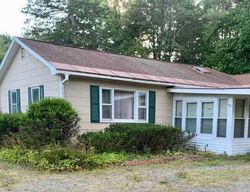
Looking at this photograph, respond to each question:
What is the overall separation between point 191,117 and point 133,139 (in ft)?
10.8

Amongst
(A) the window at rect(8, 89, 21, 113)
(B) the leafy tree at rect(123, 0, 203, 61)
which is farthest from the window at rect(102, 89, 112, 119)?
(B) the leafy tree at rect(123, 0, 203, 61)

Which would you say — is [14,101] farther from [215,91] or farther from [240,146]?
[240,146]

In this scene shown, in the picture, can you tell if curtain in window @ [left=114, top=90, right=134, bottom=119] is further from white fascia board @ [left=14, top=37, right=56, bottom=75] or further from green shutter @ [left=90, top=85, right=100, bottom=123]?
white fascia board @ [left=14, top=37, right=56, bottom=75]

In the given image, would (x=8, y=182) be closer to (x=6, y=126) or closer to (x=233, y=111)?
(x=6, y=126)

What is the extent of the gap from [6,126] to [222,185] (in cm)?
773

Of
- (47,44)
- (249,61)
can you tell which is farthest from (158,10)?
(47,44)

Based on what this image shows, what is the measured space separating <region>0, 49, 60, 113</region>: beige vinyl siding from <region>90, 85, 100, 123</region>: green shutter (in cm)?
116

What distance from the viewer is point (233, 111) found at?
1037 cm

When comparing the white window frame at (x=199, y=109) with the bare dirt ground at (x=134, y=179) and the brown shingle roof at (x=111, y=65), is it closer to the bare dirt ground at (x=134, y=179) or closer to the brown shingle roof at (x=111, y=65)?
the brown shingle roof at (x=111, y=65)

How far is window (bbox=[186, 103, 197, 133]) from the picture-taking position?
11656 mm

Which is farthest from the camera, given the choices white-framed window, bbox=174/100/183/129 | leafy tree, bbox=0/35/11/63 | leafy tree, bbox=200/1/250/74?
leafy tree, bbox=0/35/11/63

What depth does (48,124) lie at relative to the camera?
860cm

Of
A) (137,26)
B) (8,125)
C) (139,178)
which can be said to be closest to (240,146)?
(139,178)

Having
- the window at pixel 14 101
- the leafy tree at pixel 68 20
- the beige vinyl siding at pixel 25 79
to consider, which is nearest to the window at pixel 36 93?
the beige vinyl siding at pixel 25 79
